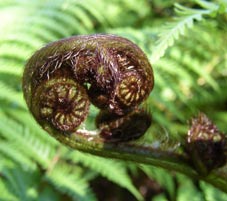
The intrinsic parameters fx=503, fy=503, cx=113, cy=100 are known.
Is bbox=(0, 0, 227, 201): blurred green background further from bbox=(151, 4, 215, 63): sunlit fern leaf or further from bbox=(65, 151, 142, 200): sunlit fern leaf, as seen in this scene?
bbox=(151, 4, 215, 63): sunlit fern leaf

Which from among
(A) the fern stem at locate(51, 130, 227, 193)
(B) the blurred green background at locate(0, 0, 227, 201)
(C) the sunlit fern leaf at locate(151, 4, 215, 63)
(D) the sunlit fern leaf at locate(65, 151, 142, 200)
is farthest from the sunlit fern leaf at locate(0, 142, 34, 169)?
(A) the fern stem at locate(51, 130, 227, 193)

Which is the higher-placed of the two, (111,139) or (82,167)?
(111,139)

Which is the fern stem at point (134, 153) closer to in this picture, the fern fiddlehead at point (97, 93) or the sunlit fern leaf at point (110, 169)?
the fern fiddlehead at point (97, 93)

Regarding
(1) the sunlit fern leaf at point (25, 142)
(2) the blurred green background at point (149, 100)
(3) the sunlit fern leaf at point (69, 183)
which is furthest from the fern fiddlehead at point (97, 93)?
(1) the sunlit fern leaf at point (25, 142)

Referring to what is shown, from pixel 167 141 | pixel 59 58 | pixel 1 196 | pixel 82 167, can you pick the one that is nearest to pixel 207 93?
pixel 82 167

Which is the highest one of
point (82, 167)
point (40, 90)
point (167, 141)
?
point (40, 90)

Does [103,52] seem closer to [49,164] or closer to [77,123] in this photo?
[77,123]
